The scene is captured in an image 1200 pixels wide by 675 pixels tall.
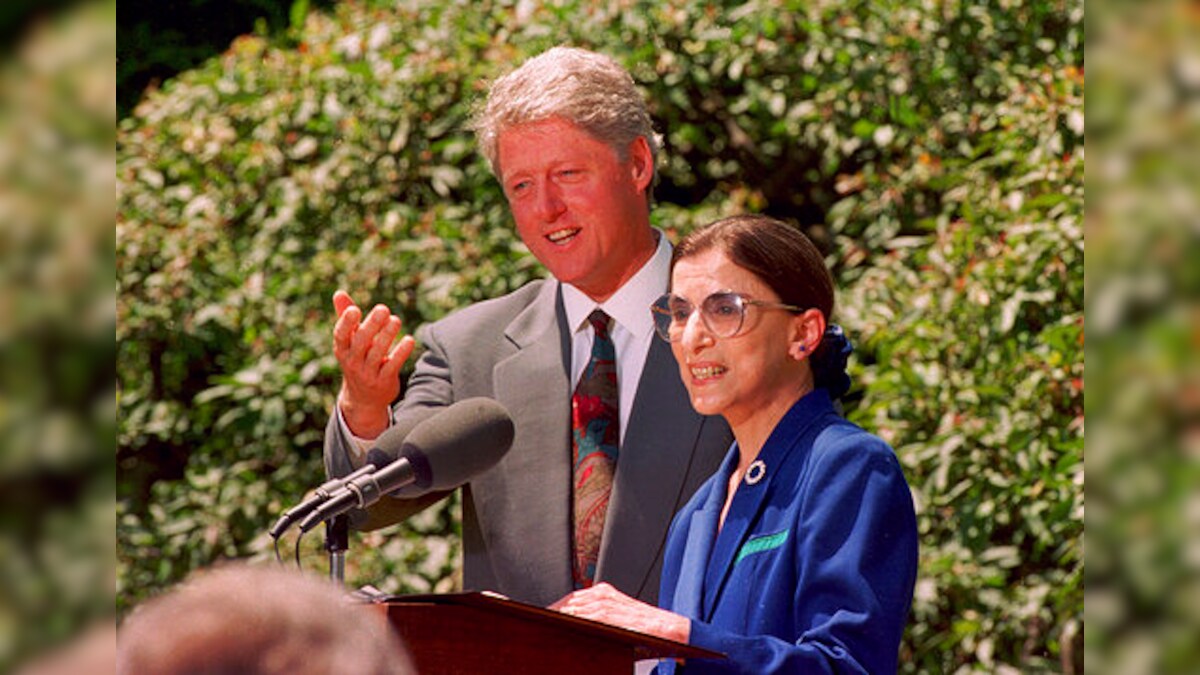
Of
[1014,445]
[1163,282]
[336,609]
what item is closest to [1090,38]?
[1163,282]

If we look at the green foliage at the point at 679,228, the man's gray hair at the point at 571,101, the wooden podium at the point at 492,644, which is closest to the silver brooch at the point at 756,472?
the wooden podium at the point at 492,644

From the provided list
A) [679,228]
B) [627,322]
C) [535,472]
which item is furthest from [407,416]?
[679,228]

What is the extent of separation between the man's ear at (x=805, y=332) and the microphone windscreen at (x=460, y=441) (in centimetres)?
50

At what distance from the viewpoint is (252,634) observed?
1.02 metres

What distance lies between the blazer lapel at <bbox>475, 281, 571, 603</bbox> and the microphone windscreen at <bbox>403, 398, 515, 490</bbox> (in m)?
0.52

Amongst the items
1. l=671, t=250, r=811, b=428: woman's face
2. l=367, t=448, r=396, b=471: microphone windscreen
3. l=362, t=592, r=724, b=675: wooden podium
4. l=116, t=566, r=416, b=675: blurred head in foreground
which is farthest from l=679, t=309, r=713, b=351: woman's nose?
l=116, t=566, r=416, b=675: blurred head in foreground

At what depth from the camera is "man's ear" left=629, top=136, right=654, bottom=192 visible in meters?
3.22

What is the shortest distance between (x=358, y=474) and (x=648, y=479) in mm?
758

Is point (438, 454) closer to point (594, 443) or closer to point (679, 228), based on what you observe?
point (594, 443)

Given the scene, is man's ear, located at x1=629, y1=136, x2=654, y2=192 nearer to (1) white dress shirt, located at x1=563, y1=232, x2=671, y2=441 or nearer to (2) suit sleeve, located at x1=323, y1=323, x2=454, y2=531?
(1) white dress shirt, located at x1=563, y1=232, x2=671, y2=441

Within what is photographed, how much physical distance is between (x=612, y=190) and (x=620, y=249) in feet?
0.35

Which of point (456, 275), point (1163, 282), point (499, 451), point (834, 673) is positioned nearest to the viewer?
point (1163, 282)

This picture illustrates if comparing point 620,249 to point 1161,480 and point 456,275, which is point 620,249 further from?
point 456,275

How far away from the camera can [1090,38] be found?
89cm
